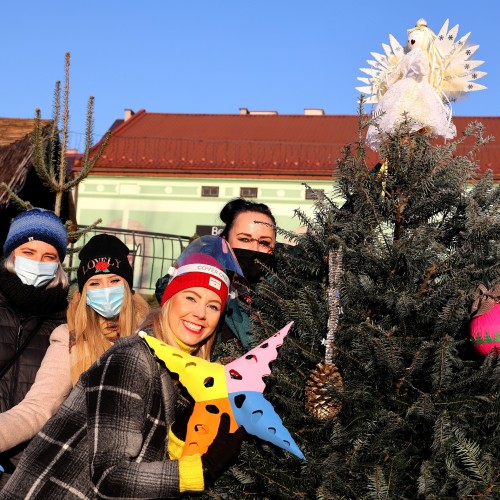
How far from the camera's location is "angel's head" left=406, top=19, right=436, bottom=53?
3838 millimetres

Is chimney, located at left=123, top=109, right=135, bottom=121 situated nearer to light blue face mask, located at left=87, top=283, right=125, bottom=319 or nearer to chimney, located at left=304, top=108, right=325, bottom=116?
chimney, located at left=304, top=108, right=325, bottom=116

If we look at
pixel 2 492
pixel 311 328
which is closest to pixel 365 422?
pixel 311 328

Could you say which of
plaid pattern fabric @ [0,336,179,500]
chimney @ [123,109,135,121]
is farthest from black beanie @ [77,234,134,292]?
chimney @ [123,109,135,121]

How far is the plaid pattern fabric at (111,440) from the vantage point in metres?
2.10

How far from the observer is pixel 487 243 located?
2447 mm

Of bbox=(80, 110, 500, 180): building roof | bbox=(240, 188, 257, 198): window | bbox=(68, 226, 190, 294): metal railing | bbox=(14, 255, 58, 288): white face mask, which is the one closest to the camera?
bbox=(14, 255, 58, 288): white face mask

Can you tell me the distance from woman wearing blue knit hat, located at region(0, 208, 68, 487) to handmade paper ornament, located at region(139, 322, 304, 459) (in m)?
1.09

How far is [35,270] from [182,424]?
1372mm

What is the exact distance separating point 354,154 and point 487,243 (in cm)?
54

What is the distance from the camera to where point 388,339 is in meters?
2.24

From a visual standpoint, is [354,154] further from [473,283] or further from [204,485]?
[204,485]

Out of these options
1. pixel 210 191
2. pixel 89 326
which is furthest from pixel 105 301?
pixel 210 191

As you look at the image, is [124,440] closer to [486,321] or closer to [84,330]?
[84,330]

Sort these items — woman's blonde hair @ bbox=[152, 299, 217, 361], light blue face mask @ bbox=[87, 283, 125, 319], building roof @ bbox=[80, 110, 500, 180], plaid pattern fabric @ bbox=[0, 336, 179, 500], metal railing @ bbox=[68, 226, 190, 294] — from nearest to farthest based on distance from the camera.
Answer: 1. plaid pattern fabric @ bbox=[0, 336, 179, 500]
2. woman's blonde hair @ bbox=[152, 299, 217, 361]
3. light blue face mask @ bbox=[87, 283, 125, 319]
4. metal railing @ bbox=[68, 226, 190, 294]
5. building roof @ bbox=[80, 110, 500, 180]
